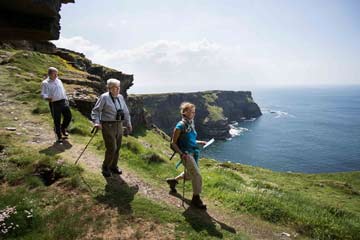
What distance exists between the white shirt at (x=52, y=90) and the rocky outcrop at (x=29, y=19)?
17.2ft

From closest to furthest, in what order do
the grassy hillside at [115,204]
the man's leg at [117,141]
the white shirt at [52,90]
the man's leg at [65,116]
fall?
1. the grassy hillside at [115,204]
2. the man's leg at [117,141]
3. the white shirt at [52,90]
4. the man's leg at [65,116]

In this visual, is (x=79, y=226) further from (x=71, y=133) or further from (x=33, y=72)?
(x=33, y=72)

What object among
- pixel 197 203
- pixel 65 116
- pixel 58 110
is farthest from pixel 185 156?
pixel 65 116

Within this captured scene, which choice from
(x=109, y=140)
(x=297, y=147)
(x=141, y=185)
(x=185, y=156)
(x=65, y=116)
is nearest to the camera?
(x=185, y=156)

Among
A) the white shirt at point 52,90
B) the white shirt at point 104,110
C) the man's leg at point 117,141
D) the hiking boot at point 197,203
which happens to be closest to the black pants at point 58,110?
the white shirt at point 52,90

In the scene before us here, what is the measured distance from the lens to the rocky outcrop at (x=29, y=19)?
648 cm

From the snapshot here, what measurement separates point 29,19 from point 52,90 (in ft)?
20.3

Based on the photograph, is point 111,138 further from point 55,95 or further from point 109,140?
point 55,95

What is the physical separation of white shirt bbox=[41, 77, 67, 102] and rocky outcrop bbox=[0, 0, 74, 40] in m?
5.25

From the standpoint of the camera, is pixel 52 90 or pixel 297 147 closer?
pixel 52 90

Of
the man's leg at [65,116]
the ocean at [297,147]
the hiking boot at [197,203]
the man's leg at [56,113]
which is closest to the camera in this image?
the hiking boot at [197,203]

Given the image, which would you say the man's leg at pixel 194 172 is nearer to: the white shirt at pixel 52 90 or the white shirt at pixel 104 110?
the white shirt at pixel 104 110

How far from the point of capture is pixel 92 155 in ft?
42.0

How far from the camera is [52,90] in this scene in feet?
42.0
